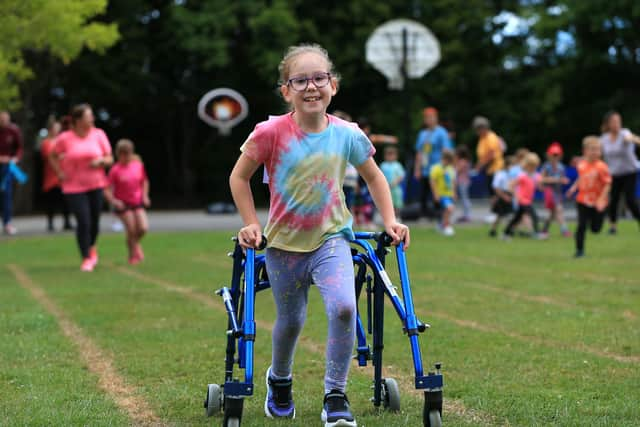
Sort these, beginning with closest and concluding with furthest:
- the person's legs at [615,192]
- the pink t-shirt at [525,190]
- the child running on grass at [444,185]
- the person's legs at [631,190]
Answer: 1. the person's legs at [631,190]
2. the person's legs at [615,192]
3. the pink t-shirt at [525,190]
4. the child running on grass at [444,185]

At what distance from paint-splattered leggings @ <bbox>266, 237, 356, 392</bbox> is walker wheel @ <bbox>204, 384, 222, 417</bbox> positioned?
0.40m

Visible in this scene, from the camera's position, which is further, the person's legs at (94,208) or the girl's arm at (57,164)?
the person's legs at (94,208)

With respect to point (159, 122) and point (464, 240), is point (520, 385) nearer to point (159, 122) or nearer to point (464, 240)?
point (464, 240)

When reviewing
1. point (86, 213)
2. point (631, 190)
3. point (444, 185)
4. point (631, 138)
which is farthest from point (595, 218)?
point (86, 213)

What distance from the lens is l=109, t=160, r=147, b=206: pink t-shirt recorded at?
14.7 metres

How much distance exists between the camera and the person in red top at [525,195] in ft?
62.3

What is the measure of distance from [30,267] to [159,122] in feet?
105

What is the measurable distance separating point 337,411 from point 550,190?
15.8 meters

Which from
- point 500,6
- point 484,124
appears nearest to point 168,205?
point 500,6

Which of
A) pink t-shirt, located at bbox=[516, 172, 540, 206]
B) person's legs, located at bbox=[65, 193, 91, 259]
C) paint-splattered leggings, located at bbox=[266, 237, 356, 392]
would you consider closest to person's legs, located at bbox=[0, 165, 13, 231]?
person's legs, located at bbox=[65, 193, 91, 259]

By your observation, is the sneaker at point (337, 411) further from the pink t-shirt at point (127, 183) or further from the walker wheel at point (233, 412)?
the pink t-shirt at point (127, 183)

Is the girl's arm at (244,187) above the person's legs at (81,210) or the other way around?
above

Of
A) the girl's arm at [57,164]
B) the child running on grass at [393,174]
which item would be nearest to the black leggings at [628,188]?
the child running on grass at [393,174]

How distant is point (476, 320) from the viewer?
29.6ft
